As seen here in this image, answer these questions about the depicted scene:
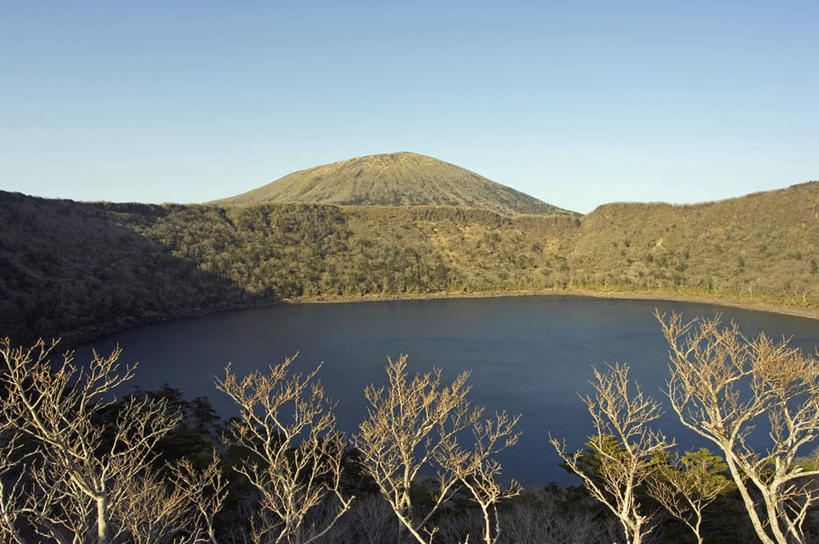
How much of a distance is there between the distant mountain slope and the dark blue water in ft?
279

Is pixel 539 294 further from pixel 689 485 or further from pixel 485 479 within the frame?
pixel 485 479

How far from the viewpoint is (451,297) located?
89062 mm

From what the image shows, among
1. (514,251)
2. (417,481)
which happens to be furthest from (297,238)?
(417,481)

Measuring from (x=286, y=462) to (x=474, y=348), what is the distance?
119 ft

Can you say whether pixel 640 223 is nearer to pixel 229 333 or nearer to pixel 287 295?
pixel 287 295

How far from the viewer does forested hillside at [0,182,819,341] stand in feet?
213

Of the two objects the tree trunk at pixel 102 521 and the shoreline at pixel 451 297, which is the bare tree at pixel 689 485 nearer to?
the tree trunk at pixel 102 521

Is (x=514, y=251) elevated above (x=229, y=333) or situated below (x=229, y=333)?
above

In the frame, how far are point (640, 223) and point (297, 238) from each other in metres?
73.4

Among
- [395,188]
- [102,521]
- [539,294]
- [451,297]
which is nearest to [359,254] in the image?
[451,297]

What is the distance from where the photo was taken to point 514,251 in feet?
350

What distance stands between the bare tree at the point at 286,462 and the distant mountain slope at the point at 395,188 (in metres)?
131

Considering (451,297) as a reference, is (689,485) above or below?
above

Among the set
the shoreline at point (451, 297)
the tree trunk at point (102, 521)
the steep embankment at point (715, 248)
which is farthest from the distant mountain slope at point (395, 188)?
the tree trunk at point (102, 521)
